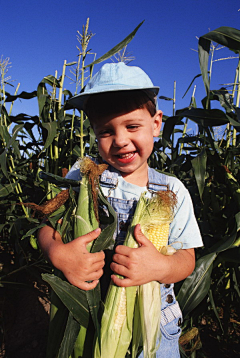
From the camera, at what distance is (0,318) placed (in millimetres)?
2734

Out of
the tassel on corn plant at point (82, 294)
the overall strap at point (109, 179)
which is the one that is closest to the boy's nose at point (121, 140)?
the tassel on corn plant at point (82, 294)

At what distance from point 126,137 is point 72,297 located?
2.50 feet

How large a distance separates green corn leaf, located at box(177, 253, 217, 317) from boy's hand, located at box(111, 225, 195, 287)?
0.54m

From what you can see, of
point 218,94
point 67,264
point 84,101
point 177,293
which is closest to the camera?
point 67,264

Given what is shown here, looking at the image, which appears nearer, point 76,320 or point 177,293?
point 76,320

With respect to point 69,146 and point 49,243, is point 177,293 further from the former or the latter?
point 69,146

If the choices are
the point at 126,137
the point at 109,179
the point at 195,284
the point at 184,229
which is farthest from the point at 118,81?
the point at 195,284

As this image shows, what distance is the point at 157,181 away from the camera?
1.54m

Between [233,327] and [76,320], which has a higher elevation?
[76,320]

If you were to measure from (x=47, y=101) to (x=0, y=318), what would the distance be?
7.67 feet

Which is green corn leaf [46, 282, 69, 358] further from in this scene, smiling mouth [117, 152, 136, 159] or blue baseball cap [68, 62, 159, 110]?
blue baseball cap [68, 62, 159, 110]

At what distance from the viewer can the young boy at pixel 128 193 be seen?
1109mm

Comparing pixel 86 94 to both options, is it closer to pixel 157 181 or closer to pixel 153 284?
pixel 157 181

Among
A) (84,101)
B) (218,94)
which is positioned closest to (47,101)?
(84,101)
